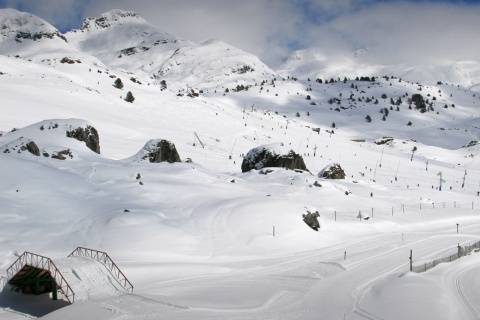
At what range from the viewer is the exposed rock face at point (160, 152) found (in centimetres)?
4325

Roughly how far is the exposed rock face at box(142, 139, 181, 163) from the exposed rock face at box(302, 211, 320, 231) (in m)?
20.0

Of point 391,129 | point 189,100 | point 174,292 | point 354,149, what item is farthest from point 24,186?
point 391,129

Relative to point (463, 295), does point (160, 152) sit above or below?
above

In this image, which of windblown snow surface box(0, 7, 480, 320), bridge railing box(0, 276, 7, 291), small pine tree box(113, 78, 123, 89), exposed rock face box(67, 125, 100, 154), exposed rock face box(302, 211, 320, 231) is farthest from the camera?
small pine tree box(113, 78, 123, 89)

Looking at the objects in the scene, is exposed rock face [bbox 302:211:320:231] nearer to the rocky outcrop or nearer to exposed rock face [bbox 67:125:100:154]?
the rocky outcrop

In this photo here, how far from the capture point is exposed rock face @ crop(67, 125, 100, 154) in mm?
40769

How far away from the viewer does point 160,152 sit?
43.7 metres

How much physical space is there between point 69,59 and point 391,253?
100167 mm

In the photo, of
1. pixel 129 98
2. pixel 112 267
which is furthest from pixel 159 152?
pixel 129 98

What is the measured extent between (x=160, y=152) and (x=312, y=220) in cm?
2064

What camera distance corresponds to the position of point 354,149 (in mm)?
90375

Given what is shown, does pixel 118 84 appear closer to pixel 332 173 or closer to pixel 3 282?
pixel 332 173

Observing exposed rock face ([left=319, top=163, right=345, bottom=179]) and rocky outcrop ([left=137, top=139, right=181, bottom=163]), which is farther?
exposed rock face ([left=319, top=163, right=345, bottom=179])

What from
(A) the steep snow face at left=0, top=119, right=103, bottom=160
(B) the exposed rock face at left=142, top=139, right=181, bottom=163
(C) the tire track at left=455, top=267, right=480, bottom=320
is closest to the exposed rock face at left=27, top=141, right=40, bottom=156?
(A) the steep snow face at left=0, top=119, right=103, bottom=160
